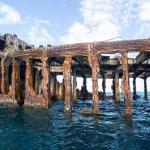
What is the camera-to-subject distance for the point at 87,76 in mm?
44844

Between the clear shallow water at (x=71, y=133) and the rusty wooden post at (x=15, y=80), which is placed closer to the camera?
the clear shallow water at (x=71, y=133)

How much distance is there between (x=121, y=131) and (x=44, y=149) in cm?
485

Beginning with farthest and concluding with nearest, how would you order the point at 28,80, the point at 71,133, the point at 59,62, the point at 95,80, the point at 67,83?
the point at 59,62 < the point at 28,80 < the point at 67,83 < the point at 95,80 < the point at 71,133

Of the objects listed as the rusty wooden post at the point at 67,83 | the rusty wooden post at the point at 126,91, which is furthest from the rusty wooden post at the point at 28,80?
the rusty wooden post at the point at 126,91

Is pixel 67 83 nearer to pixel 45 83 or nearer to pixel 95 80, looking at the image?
pixel 45 83

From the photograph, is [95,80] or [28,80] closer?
[95,80]

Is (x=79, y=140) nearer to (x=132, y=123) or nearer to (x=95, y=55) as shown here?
(x=132, y=123)

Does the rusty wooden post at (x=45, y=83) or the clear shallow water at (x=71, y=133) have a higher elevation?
the rusty wooden post at (x=45, y=83)

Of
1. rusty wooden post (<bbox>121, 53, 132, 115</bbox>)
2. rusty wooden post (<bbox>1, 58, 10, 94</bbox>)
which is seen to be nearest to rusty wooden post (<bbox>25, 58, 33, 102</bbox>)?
rusty wooden post (<bbox>1, 58, 10, 94</bbox>)

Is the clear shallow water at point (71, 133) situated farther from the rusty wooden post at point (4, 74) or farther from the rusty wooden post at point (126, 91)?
the rusty wooden post at point (4, 74)

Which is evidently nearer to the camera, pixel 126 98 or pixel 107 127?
pixel 107 127

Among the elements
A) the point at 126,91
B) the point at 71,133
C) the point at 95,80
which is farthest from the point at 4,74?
the point at 71,133

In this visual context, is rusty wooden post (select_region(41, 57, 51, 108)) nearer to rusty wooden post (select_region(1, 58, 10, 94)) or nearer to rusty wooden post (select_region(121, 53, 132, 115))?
rusty wooden post (select_region(1, 58, 10, 94))

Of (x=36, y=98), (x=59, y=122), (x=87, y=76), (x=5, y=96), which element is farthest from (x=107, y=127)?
(x=87, y=76)
